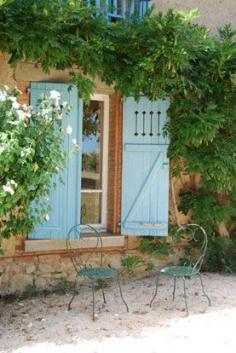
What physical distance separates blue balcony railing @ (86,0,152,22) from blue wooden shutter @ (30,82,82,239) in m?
1.08

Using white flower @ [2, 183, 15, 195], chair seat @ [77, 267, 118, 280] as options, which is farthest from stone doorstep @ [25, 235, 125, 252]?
white flower @ [2, 183, 15, 195]

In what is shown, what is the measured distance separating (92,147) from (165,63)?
5.72ft

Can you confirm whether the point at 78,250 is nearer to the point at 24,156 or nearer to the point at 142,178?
the point at 142,178

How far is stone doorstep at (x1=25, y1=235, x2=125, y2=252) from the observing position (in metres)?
5.98

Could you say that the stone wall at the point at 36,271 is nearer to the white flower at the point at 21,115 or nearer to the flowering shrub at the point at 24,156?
the flowering shrub at the point at 24,156

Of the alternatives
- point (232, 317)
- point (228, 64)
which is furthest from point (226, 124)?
point (232, 317)

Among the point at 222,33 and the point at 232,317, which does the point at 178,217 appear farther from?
the point at 222,33

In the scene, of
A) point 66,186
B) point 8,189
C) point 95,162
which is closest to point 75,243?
point 66,186

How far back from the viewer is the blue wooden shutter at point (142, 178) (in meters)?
6.44

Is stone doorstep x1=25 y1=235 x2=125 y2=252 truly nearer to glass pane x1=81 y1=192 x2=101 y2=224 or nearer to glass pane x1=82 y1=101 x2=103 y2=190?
glass pane x1=81 y1=192 x2=101 y2=224

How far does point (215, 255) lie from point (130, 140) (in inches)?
87.3

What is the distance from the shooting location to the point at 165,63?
569cm

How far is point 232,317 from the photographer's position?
5078mm

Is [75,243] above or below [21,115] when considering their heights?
below
